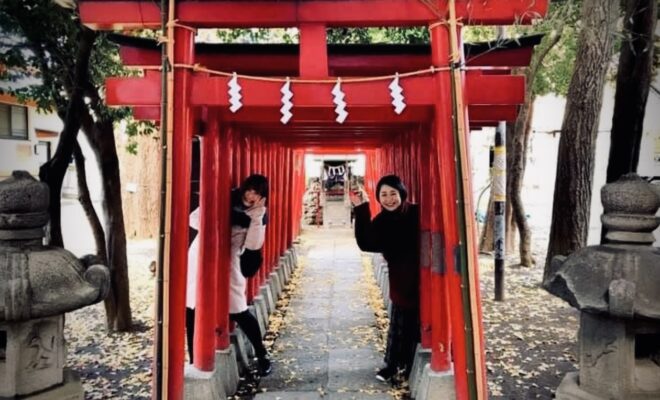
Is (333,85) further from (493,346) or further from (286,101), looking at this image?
(493,346)

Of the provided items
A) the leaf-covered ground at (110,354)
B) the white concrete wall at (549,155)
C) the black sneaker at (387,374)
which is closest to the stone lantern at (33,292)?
the leaf-covered ground at (110,354)

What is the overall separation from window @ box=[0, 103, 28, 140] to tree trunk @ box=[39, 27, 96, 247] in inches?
247

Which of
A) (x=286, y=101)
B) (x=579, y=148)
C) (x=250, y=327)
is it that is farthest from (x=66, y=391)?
(x=579, y=148)

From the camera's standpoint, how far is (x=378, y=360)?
21.0 feet

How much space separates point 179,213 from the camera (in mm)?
3652

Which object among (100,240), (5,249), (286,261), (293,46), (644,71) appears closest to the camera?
(5,249)

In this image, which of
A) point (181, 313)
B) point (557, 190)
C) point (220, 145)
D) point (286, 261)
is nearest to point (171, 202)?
point (181, 313)

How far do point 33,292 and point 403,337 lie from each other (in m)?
3.84

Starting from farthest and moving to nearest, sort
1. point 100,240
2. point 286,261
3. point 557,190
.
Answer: point 286,261 → point 557,190 → point 100,240

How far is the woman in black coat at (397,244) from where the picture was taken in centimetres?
522

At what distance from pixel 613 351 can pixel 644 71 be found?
467 centimetres

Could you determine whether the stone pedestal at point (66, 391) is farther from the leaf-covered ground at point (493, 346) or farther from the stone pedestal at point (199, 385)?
the leaf-covered ground at point (493, 346)

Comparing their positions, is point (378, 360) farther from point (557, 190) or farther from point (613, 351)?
point (557, 190)

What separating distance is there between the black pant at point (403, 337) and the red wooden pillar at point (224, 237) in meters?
1.76
